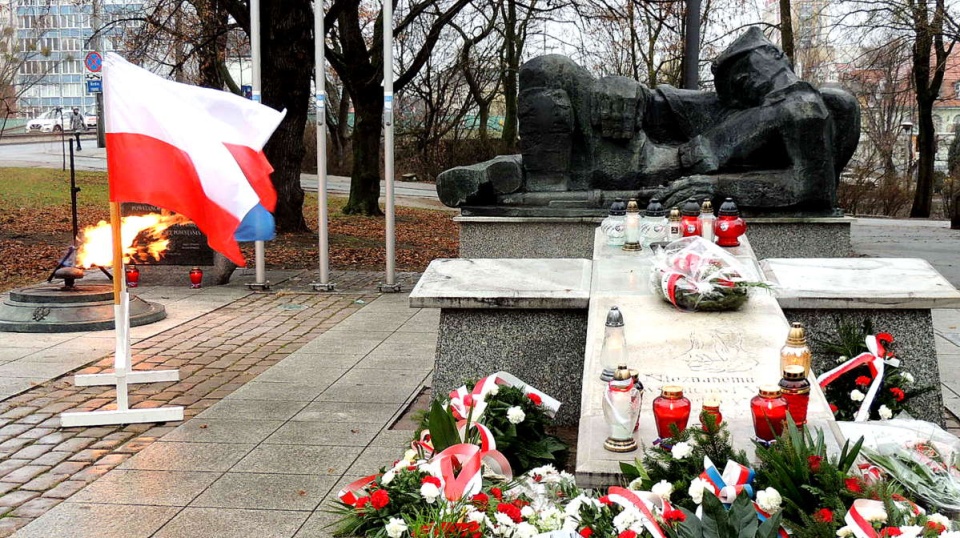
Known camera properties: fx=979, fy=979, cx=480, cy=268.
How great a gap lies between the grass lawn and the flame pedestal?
321 cm

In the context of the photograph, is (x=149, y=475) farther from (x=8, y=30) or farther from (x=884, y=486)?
(x=8, y=30)

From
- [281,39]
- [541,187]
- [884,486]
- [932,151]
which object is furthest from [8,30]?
[884,486]

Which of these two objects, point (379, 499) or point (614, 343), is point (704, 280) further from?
point (379, 499)

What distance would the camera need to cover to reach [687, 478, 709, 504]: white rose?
3338mm

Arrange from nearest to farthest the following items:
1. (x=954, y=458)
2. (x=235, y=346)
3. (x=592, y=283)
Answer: (x=954, y=458) < (x=592, y=283) < (x=235, y=346)

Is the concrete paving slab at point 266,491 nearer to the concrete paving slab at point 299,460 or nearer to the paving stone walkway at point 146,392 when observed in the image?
the concrete paving slab at point 299,460

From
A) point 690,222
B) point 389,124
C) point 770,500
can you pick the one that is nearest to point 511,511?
point 770,500

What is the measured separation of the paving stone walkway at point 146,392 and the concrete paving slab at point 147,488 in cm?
13

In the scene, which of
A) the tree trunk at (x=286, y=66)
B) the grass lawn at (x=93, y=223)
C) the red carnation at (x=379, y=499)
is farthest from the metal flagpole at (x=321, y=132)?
the red carnation at (x=379, y=499)

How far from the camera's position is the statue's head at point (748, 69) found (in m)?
10.1

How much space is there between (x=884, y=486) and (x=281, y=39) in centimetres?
1382

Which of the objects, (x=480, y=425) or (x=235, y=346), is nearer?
(x=480, y=425)

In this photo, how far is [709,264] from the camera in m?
5.46

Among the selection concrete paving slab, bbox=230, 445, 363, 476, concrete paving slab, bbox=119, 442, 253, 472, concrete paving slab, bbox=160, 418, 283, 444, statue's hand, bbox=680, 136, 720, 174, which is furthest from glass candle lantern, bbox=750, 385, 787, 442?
statue's hand, bbox=680, 136, 720, 174
